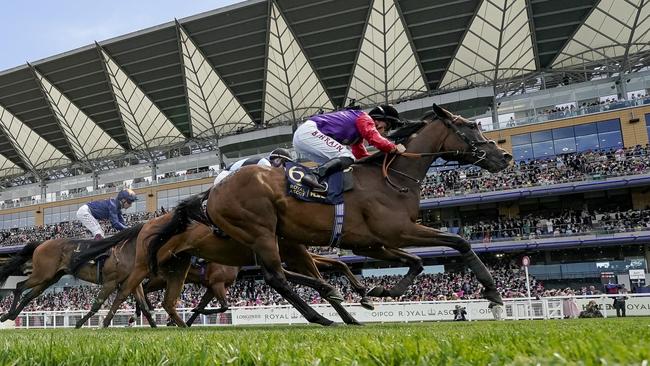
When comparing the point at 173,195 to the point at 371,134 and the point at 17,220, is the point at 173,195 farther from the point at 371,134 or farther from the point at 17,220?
the point at 371,134

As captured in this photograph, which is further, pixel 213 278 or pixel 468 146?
pixel 213 278

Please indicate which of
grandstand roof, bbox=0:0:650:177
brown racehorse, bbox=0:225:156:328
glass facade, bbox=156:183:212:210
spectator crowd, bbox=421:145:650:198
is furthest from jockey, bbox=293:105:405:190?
glass facade, bbox=156:183:212:210

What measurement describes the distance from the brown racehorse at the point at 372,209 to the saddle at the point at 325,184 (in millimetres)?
73

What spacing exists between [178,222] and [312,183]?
→ 143 inches

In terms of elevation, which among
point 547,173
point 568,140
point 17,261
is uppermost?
point 568,140

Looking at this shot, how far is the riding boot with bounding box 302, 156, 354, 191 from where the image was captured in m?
6.56

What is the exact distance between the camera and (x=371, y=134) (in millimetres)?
6953

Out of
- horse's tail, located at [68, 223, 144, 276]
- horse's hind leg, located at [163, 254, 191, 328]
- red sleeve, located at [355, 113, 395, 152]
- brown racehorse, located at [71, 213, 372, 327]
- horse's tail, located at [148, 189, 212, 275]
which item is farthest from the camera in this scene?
horse's tail, located at [68, 223, 144, 276]

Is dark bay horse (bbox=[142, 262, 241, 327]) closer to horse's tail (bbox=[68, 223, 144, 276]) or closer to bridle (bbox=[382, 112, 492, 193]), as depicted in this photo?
horse's tail (bbox=[68, 223, 144, 276])

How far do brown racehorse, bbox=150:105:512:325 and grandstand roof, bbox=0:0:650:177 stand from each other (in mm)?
30722

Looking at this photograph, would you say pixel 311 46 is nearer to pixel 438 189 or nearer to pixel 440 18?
pixel 440 18

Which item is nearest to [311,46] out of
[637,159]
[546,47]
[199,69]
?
[199,69]

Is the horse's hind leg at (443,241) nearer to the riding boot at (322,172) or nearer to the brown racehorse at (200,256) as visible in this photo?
the riding boot at (322,172)

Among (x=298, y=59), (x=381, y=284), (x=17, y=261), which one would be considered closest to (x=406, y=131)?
(x=17, y=261)
